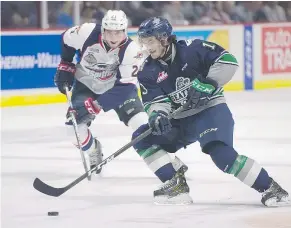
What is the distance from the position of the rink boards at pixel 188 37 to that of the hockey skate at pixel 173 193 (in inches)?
229

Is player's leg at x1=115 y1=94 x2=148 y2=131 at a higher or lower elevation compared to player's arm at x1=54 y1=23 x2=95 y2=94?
lower

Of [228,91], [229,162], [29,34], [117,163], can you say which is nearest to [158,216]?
[229,162]

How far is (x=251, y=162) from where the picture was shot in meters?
5.39

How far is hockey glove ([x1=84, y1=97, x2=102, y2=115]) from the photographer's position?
6.71 m

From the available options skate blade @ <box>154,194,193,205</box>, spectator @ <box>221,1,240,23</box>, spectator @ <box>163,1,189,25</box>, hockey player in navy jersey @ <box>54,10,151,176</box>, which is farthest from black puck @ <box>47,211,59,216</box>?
spectator @ <box>221,1,240,23</box>

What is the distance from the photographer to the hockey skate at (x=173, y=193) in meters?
5.58

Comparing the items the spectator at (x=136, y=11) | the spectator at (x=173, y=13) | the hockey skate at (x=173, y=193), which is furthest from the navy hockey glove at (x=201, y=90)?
the spectator at (x=173, y=13)

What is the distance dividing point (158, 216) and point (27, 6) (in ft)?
22.3

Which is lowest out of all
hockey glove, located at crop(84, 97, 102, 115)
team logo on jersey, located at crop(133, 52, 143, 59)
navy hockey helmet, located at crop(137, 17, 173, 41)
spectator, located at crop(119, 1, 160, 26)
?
spectator, located at crop(119, 1, 160, 26)

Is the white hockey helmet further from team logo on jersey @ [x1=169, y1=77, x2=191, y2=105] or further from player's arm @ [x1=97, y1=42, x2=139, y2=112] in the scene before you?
team logo on jersey @ [x1=169, y1=77, x2=191, y2=105]

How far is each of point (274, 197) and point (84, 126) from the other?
180 centimetres

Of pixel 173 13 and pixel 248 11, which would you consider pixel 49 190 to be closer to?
pixel 173 13

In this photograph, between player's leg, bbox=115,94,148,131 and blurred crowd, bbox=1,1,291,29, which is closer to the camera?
player's leg, bbox=115,94,148,131

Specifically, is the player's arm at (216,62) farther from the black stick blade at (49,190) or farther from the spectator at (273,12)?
the spectator at (273,12)
